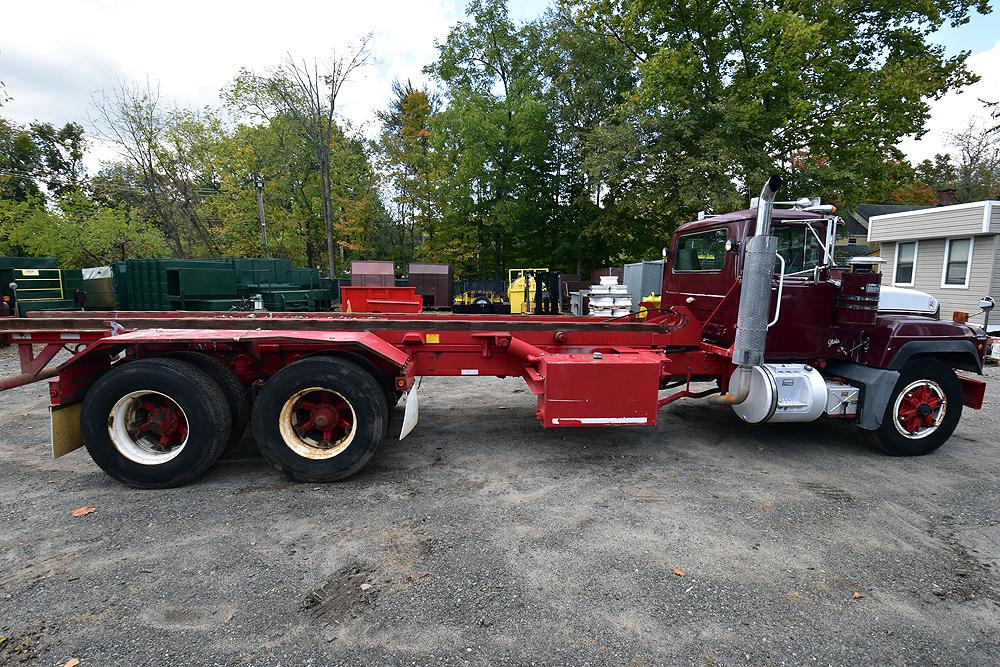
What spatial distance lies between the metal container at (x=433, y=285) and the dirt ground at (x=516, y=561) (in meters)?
17.5

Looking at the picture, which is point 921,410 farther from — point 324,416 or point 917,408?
point 324,416

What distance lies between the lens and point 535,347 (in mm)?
5059

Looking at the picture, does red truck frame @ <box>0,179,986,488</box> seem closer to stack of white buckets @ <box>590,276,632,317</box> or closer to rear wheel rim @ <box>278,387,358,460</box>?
rear wheel rim @ <box>278,387,358,460</box>

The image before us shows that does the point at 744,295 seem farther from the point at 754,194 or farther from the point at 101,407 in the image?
the point at 754,194

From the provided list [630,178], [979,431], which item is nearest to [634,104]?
[630,178]

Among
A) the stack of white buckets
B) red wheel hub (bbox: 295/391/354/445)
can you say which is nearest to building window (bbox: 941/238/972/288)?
the stack of white buckets

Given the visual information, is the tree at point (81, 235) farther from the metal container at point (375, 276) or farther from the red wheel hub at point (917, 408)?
the red wheel hub at point (917, 408)

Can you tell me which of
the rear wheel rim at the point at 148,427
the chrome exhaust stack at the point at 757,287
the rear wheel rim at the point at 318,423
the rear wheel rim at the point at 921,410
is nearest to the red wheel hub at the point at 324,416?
the rear wheel rim at the point at 318,423

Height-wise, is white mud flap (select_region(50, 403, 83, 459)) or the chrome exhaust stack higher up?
the chrome exhaust stack

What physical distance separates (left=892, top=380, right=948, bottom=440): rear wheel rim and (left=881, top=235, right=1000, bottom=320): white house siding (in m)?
10.1

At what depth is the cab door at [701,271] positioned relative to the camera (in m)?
5.24

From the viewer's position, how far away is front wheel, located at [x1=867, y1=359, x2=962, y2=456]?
505cm

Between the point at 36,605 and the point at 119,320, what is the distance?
2.93 m

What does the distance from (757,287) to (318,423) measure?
3929 millimetres
